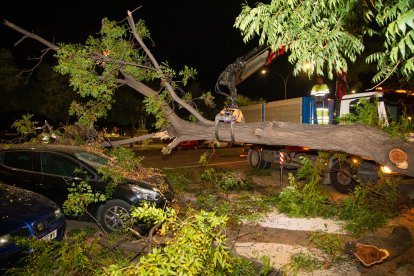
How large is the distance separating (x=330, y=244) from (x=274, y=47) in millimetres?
3639

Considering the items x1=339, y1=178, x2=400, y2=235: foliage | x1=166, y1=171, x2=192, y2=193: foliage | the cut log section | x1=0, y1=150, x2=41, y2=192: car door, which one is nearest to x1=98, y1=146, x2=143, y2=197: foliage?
x1=0, y1=150, x2=41, y2=192: car door

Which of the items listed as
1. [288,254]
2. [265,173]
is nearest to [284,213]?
[288,254]

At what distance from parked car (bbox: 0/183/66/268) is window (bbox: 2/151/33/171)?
108 centimetres

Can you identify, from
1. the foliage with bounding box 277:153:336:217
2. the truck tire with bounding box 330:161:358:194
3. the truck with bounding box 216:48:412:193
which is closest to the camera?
the foliage with bounding box 277:153:336:217

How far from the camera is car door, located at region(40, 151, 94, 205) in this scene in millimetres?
6180

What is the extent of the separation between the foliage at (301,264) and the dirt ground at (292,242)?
11cm

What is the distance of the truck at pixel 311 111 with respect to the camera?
25.4ft

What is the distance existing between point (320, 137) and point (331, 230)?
3.06 m

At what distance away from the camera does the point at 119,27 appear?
19.5ft

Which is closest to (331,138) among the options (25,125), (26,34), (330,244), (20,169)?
(330,244)

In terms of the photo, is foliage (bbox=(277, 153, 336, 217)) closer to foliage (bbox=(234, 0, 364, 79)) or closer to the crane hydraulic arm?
the crane hydraulic arm

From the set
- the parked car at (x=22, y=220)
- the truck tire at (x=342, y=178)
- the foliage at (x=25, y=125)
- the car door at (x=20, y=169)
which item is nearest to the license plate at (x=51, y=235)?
the parked car at (x=22, y=220)

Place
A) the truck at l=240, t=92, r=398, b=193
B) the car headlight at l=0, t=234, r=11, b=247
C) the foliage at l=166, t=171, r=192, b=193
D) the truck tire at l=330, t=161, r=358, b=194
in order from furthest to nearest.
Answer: the foliage at l=166, t=171, r=192, b=193 < the truck tire at l=330, t=161, r=358, b=194 < the truck at l=240, t=92, r=398, b=193 < the car headlight at l=0, t=234, r=11, b=247

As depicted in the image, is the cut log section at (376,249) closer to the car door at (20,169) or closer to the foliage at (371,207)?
the foliage at (371,207)
